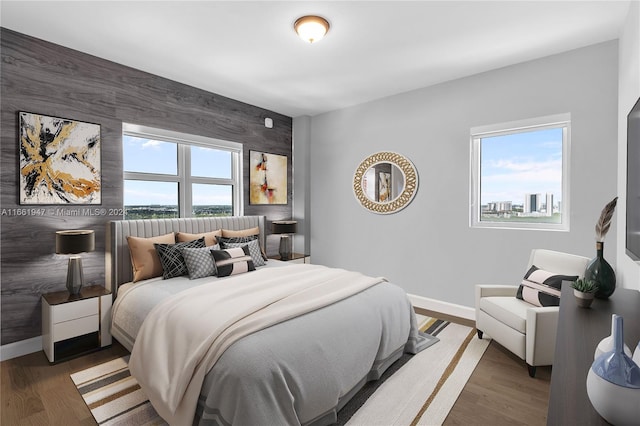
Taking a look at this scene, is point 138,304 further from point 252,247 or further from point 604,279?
point 604,279

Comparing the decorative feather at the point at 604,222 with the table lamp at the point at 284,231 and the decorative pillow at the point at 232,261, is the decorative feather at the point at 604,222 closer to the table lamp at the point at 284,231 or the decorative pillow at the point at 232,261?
the decorative pillow at the point at 232,261

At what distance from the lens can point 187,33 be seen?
8.82 feet

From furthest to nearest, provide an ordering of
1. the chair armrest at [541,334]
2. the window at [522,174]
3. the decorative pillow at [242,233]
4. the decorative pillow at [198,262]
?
1. the decorative pillow at [242,233]
2. the window at [522,174]
3. the decorative pillow at [198,262]
4. the chair armrest at [541,334]

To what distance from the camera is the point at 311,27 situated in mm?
2488

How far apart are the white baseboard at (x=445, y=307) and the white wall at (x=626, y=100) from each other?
141cm

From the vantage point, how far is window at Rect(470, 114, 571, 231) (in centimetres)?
312

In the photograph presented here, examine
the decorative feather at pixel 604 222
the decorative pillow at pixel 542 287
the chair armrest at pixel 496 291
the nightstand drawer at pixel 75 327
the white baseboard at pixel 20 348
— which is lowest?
the white baseboard at pixel 20 348

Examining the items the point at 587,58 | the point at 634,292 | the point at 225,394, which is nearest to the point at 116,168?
the point at 225,394

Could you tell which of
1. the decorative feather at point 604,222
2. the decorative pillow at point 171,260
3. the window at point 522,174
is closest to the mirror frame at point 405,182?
the window at point 522,174

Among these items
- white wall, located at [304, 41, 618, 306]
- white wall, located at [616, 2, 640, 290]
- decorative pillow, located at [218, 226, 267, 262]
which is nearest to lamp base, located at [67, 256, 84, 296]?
decorative pillow, located at [218, 226, 267, 262]

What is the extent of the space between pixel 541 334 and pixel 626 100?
1.89m

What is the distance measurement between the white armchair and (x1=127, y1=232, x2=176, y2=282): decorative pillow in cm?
311

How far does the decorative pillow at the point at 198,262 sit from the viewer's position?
2.98 m

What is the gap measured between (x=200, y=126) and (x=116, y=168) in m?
1.12
